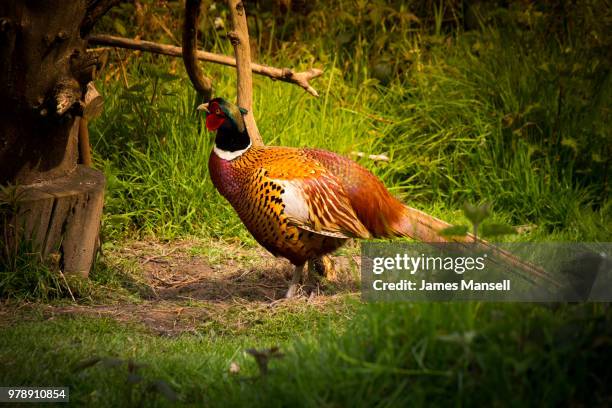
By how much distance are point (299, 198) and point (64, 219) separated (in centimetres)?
124

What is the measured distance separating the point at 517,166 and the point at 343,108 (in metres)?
1.38

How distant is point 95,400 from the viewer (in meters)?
3.25

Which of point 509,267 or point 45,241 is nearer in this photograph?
point 509,267

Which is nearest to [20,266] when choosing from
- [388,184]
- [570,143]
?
[388,184]

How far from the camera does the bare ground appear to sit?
4.47 m

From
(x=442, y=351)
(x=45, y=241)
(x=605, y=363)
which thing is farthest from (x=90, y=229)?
(x=605, y=363)

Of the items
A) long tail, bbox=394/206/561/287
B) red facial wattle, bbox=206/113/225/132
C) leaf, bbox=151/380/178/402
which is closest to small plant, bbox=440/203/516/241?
long tail, bbox=394/206/561/287

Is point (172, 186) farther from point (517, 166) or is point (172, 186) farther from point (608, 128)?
point (608, 128)

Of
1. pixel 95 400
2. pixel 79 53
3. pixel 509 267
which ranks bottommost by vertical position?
pixel 95 400

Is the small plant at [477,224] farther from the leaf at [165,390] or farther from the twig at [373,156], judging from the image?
the twig at [373,156]

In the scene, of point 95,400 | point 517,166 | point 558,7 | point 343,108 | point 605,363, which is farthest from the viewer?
point 558,7

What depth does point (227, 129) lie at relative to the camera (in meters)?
4.73

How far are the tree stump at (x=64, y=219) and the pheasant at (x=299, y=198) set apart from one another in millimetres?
690

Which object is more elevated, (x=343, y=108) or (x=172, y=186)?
(x=343, y=108)
